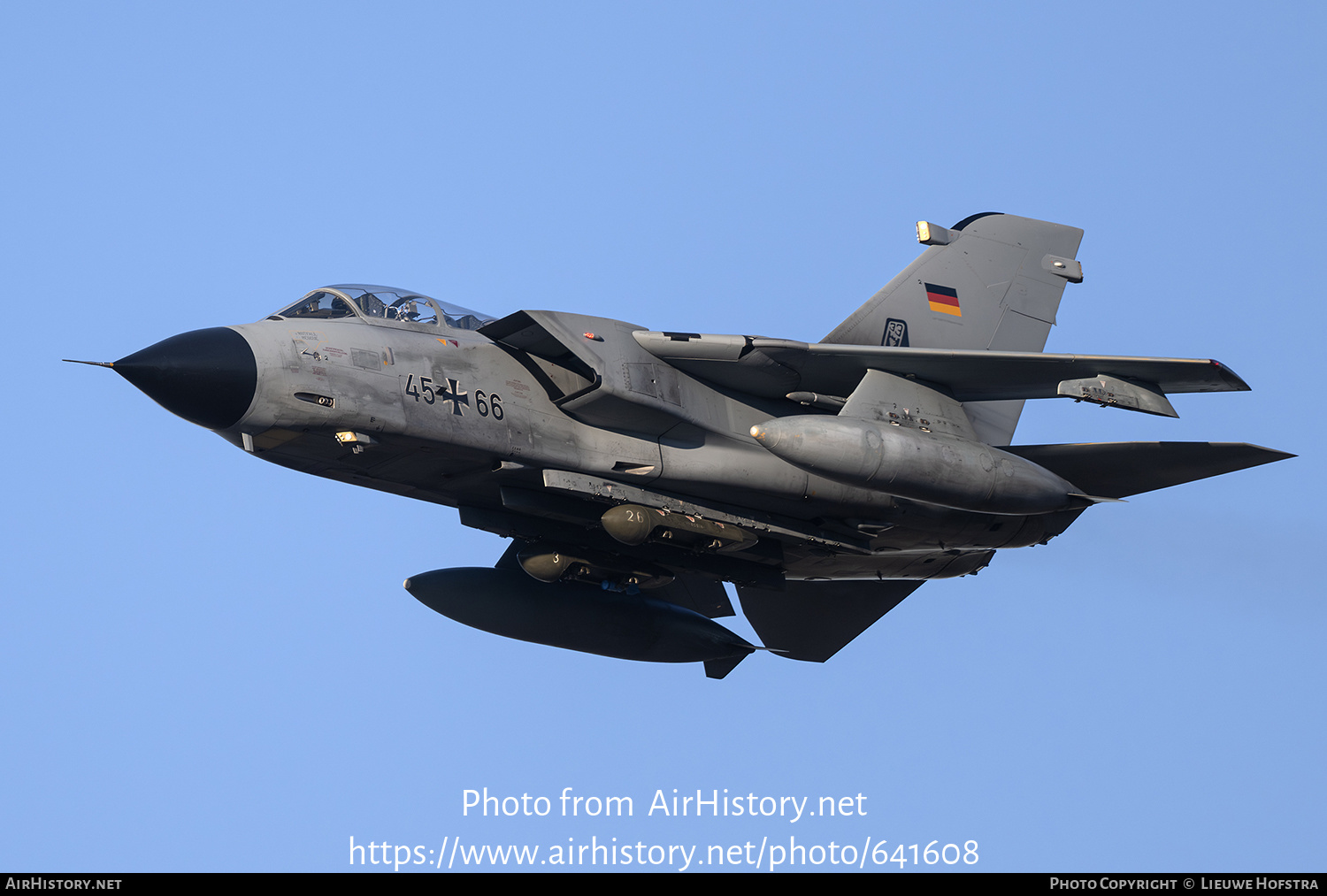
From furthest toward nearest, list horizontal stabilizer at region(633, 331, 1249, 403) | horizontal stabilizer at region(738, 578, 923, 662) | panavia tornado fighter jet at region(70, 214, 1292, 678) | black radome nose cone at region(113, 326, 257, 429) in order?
horizontal stabilizer at region(738, 578, 923, 662) < horizontal stabilizer at region(633, 331, 1249, 403) < panavia tornado fighter jet at region(70, 214, 1292, 678) < black radome nose cone at region(113, 326, 257, 429)

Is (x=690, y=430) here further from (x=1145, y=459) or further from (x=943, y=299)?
(x=1145, y=459)

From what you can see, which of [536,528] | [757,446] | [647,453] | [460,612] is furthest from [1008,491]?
[460,612]

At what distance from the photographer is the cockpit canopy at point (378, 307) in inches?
567

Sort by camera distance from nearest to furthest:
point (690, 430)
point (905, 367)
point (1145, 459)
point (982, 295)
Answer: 1. point (690, 430)
2. point (905, 367)
3. point (1145, 459)
4. point (982, 295)

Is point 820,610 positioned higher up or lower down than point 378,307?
lower down

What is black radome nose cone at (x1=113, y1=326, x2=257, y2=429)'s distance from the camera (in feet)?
43.7

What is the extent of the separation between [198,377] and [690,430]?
5096 millimetres

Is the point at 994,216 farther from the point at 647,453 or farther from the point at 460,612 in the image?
the point at 460,612

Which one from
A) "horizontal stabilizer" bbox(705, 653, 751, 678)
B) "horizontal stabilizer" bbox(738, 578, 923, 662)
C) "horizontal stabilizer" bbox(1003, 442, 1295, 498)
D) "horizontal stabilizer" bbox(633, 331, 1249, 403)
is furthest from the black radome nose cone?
"horizontal stabilizer" bbox(738, 578, 923, 662)

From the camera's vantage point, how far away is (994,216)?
1919cm

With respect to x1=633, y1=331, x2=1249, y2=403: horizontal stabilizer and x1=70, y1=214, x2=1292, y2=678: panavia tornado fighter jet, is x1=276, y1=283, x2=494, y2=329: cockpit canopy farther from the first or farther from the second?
x1=633, y1=331, x2=1249, y2=403: horizontal stabilizer

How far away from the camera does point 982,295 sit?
61.5 ft

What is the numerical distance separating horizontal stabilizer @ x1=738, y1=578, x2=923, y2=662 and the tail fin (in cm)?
357

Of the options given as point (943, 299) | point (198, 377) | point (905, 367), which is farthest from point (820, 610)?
point (198, 377)
